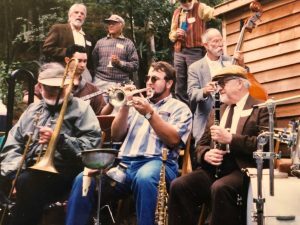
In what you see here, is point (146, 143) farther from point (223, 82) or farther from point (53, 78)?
point (53, 78)

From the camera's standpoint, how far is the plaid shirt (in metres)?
7.64

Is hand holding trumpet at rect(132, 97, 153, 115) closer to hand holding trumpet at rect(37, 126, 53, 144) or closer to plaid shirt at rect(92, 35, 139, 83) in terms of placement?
hand holding trumpet at rect(37, 126, 53, 144)

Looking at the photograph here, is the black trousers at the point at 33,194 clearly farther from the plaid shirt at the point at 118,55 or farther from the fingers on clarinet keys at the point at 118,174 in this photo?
the plaid shirt at the point at 118,55

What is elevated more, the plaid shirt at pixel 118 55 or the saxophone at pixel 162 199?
the plaid shirt at pixel 118 55

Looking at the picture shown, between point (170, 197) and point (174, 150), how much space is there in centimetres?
48

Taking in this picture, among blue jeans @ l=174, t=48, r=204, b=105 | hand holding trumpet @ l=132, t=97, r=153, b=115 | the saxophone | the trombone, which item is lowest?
the saxophone

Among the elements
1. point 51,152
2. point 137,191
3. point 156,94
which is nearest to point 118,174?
point 137,191

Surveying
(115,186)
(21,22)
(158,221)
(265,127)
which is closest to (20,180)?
(115,186)

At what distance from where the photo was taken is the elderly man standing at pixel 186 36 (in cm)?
728

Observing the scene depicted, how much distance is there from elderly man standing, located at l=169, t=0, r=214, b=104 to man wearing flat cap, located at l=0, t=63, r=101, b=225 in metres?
2.43

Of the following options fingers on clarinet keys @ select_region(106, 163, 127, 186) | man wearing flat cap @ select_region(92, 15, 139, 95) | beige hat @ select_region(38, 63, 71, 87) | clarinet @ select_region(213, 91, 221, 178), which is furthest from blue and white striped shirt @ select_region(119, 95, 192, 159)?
man wearing flat cap @ select_region(92, 15, 139, 95)

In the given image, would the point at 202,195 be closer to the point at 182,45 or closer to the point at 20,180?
the point at 20,180

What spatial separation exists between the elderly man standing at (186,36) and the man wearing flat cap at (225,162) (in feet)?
7.84

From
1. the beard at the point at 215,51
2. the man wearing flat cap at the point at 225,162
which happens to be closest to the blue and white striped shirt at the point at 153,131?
the man wearing flat cap at the point at 225,162
